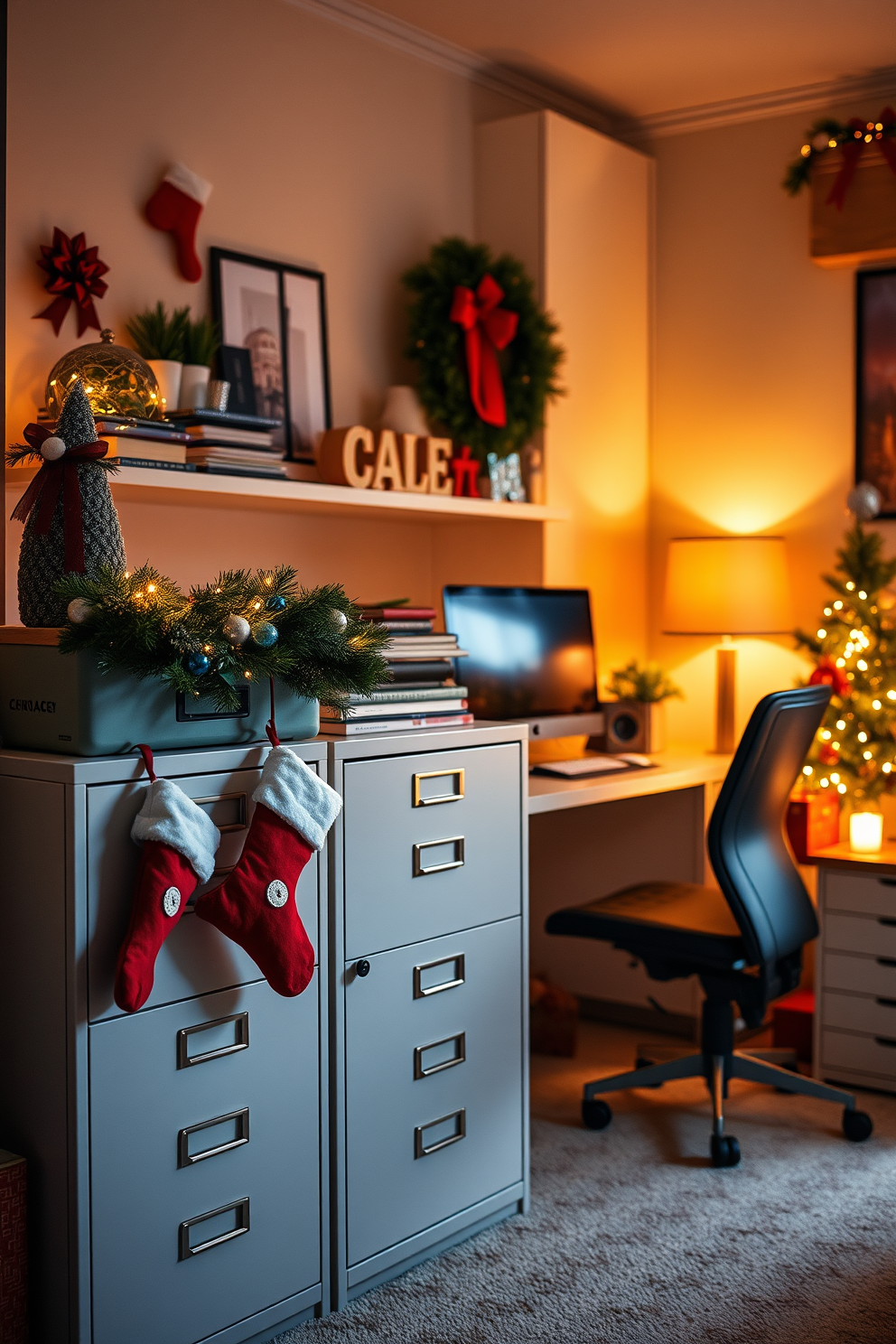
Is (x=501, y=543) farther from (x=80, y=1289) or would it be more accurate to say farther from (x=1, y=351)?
(x=80, y=1289)

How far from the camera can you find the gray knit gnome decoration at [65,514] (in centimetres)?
201

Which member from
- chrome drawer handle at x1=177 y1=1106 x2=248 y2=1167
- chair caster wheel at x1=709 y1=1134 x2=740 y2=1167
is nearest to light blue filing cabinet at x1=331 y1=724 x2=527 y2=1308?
chrome drawer handle at x1=177 y1=1106 x2=248 y2=1167

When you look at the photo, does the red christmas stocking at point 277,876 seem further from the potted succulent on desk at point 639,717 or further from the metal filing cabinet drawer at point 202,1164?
the potted succulent on desk at point 639,717

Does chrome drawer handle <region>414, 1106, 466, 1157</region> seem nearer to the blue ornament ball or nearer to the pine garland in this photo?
the pine garland

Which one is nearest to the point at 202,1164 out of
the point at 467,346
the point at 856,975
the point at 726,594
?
the point at 856,975

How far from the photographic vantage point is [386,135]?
3.39 metres

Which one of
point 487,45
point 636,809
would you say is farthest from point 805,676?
point 487,45

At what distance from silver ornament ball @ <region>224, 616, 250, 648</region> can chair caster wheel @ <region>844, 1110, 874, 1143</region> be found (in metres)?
1.88

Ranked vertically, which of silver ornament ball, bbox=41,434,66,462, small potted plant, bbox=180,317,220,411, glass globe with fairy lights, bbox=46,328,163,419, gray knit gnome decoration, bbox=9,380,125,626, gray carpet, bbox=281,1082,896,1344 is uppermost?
small potted plant, bbox=180,317,220,411

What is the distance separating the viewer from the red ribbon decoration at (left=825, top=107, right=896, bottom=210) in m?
3.52

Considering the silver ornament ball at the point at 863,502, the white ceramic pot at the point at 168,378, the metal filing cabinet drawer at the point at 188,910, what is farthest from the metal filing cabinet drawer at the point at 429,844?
the silver ornament ball at the point at 863,502

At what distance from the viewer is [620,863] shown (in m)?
3.77

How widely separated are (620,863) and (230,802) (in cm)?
192

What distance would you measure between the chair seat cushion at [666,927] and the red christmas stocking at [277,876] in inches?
41.7
